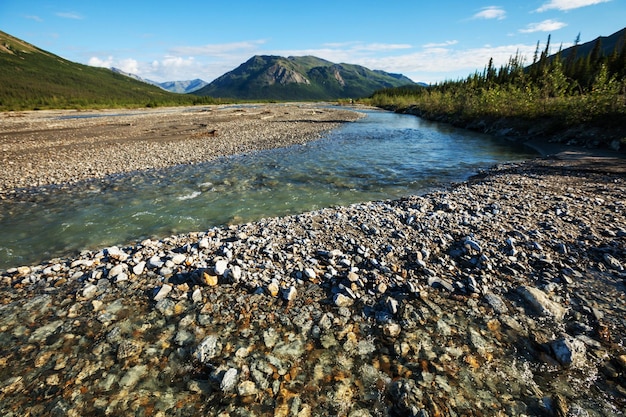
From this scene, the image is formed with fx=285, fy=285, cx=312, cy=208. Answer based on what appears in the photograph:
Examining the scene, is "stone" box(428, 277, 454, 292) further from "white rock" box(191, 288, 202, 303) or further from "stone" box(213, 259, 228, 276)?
"white rock" box(191, 288, 202, 303)

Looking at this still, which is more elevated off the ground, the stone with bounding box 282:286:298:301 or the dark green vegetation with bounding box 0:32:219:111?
the dark green vegetation with bounding box 0:32:219:111

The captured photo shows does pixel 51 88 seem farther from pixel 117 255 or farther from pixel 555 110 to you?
pixel 555 110

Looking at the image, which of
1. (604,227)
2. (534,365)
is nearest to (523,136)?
(604,227)

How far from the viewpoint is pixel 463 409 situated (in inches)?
152

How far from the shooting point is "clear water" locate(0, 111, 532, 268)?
32.3 feet

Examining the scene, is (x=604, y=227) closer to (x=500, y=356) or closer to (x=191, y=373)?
(x=500, y=356)

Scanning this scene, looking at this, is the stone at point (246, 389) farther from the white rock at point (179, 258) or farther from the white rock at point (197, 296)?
the white rock at point (179, 258)

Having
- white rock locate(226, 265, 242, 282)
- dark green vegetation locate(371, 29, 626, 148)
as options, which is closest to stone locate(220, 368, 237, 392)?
white rock locate(226, 265, 242, 282)

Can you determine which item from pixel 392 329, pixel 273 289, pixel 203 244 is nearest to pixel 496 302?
pixel 392 329

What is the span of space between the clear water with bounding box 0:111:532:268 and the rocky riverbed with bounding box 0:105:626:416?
6.87 feet

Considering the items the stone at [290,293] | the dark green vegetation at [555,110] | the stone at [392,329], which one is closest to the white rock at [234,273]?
the stone at [290,293]

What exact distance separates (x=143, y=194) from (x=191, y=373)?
11723mm

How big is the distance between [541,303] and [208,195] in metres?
12.8

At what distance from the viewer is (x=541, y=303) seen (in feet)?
18.8
